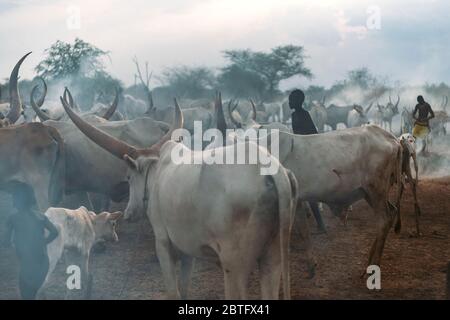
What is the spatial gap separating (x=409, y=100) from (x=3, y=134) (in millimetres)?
31870

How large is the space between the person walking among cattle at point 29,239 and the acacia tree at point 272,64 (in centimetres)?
3002

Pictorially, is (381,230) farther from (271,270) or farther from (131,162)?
(131,162)

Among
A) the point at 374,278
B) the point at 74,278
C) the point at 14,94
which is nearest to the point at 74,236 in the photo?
the point at 74,278

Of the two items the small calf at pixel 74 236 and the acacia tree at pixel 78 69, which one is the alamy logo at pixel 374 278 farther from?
the acacia tree at pixel 78 69

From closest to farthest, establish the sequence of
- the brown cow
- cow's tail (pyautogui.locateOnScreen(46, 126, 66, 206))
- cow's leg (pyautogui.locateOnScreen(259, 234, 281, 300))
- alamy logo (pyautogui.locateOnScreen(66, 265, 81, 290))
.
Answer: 1. cow's leg (pyautogui.locateOnScreen(259, 234, 281, 300))
2. alamy logo (pyautogui.locateOnScreen(66, 265, 81, 290))
3. the brown cow
4. cow's tail (pyautogui.locateOnScreen(46, 126, 66, 206))

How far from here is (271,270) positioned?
4.48 meters

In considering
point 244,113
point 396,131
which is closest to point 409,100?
point 396,131

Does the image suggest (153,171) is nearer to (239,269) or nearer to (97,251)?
(239,269)

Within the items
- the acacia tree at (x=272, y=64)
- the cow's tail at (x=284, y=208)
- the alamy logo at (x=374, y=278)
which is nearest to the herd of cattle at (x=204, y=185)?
the cow's tail at (x=284, y=208)

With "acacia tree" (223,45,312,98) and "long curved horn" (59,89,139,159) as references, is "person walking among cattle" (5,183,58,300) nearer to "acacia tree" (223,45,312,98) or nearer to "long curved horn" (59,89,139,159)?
"long curved horn" (59,89,139,159)

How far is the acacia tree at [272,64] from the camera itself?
34688 mm

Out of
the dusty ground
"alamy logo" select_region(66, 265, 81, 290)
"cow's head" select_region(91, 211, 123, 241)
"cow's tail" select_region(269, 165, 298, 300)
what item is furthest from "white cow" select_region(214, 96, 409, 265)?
"cow's tail" select_region(269, 165, 298, 300)

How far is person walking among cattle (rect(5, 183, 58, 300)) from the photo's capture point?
209 inches

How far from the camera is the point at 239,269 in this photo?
13.8 ft
